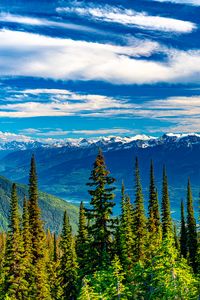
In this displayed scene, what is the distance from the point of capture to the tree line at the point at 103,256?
31.2 m

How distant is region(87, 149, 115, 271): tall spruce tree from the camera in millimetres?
44656

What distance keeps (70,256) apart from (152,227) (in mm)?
17558

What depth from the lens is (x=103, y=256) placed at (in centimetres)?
4456

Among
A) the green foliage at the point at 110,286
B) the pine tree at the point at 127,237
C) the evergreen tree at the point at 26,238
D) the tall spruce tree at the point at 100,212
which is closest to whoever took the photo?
the green foliage at the point at 110,286

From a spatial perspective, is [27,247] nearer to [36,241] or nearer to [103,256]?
[36,241]

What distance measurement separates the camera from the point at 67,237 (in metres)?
88.2

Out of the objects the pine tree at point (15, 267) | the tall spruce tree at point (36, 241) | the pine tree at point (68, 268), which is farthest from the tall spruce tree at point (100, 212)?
the pine tree at point (68, 268)

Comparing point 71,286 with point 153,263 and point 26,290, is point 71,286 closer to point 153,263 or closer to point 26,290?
point 26,290

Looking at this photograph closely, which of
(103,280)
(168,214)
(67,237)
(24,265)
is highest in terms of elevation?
(168,214)

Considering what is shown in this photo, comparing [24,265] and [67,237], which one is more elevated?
[67,237]

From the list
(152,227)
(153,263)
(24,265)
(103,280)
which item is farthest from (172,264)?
(152,227)

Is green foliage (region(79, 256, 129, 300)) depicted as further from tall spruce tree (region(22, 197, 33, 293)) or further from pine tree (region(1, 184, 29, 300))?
tall spruce tree (region(22, 197, 33, 293))

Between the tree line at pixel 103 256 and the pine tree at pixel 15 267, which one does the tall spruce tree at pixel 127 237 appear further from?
the pine tree at pixel 15 267

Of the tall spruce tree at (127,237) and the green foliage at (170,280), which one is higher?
the tall spruce tree at (127,237)
